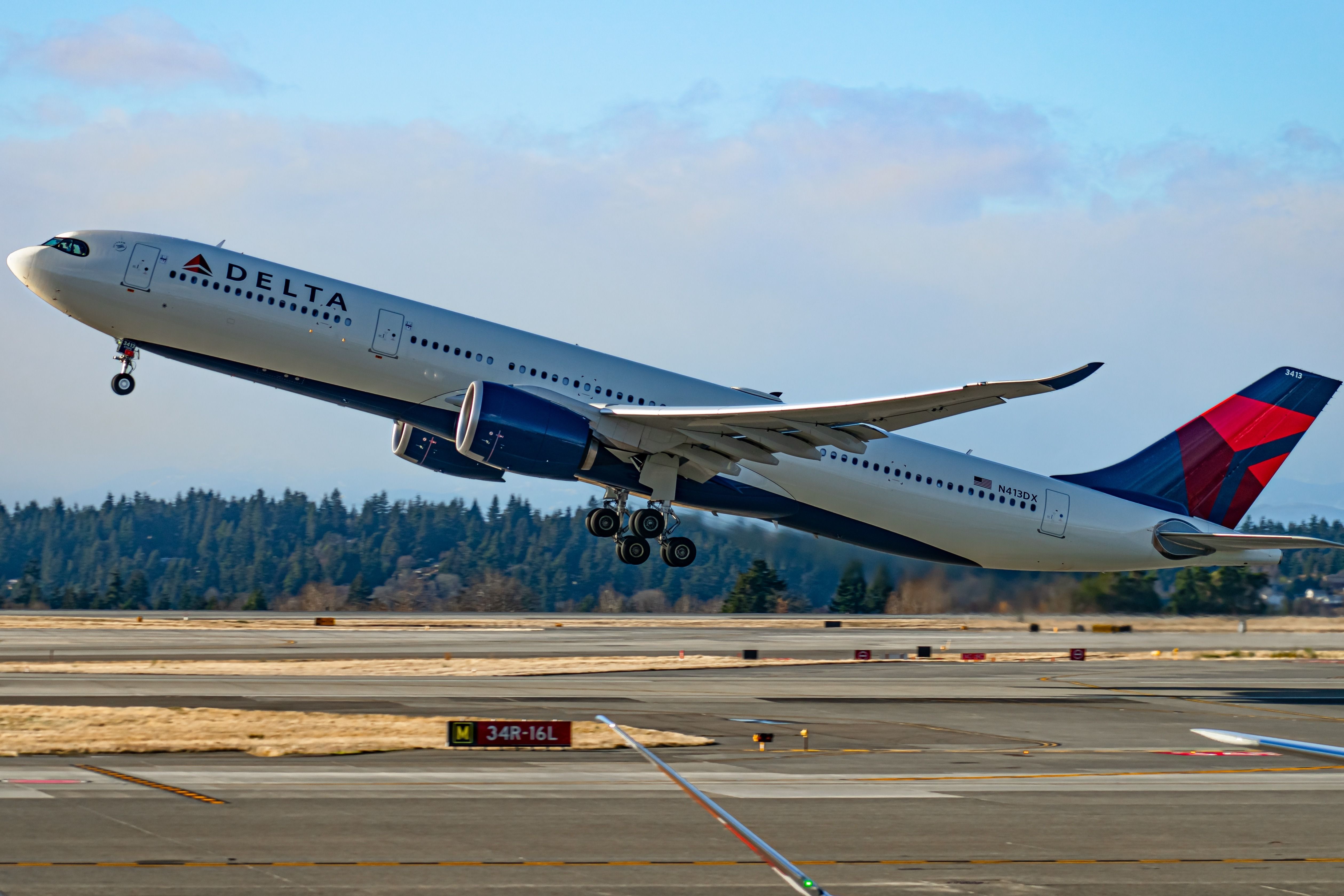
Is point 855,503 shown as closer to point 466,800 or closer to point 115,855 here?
point 466,800

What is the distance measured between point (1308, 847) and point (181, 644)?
57496 millimetres

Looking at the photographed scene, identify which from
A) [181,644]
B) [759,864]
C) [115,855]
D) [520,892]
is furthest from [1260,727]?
[181,644]

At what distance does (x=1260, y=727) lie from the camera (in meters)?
33.4

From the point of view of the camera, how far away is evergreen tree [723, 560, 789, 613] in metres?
108

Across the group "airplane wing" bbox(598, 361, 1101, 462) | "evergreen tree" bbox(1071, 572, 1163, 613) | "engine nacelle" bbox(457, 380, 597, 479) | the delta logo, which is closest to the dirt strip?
"evergreen tree" bbox(1071, 572, 1163, 613)

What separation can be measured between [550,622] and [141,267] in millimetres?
64993

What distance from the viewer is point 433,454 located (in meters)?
38.4

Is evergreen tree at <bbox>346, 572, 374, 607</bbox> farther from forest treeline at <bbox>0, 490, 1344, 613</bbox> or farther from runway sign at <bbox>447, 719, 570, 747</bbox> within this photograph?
runway sign at <bbox>447, 719, 570, 747</bbox>

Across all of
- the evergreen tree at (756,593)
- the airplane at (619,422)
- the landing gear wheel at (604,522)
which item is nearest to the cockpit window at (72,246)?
the airplane at (619,422)

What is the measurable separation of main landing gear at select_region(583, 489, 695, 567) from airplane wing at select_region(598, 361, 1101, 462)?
3.01m

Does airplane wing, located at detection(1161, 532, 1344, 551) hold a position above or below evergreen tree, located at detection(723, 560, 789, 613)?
above

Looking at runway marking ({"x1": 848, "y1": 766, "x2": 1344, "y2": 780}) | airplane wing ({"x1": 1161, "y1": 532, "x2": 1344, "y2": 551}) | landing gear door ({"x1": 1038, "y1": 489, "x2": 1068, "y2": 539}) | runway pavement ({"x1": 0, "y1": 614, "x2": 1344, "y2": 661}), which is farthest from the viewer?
runway pavement ({"x1": 0, "y1": 614, "x2": 1344, "y2": 661})

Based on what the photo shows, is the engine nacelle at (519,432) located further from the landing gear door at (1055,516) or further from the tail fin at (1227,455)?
the tail fin at (1227,455)

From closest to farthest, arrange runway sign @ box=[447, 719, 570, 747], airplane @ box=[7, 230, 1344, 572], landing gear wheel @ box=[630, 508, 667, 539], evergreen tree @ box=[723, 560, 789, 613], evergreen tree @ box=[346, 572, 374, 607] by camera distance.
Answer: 1. runway sign @ box=[447, 719, 570, 747]
2. airplane @ box=[7, 230, 1344, 572]
3. landing gear wheel @ box=[630, 508, 667, 539]
4. evergreen tree @ box=[723, 560, 789, 613]
5. evergreen tree @ box=[346, 572, 374, 607]
